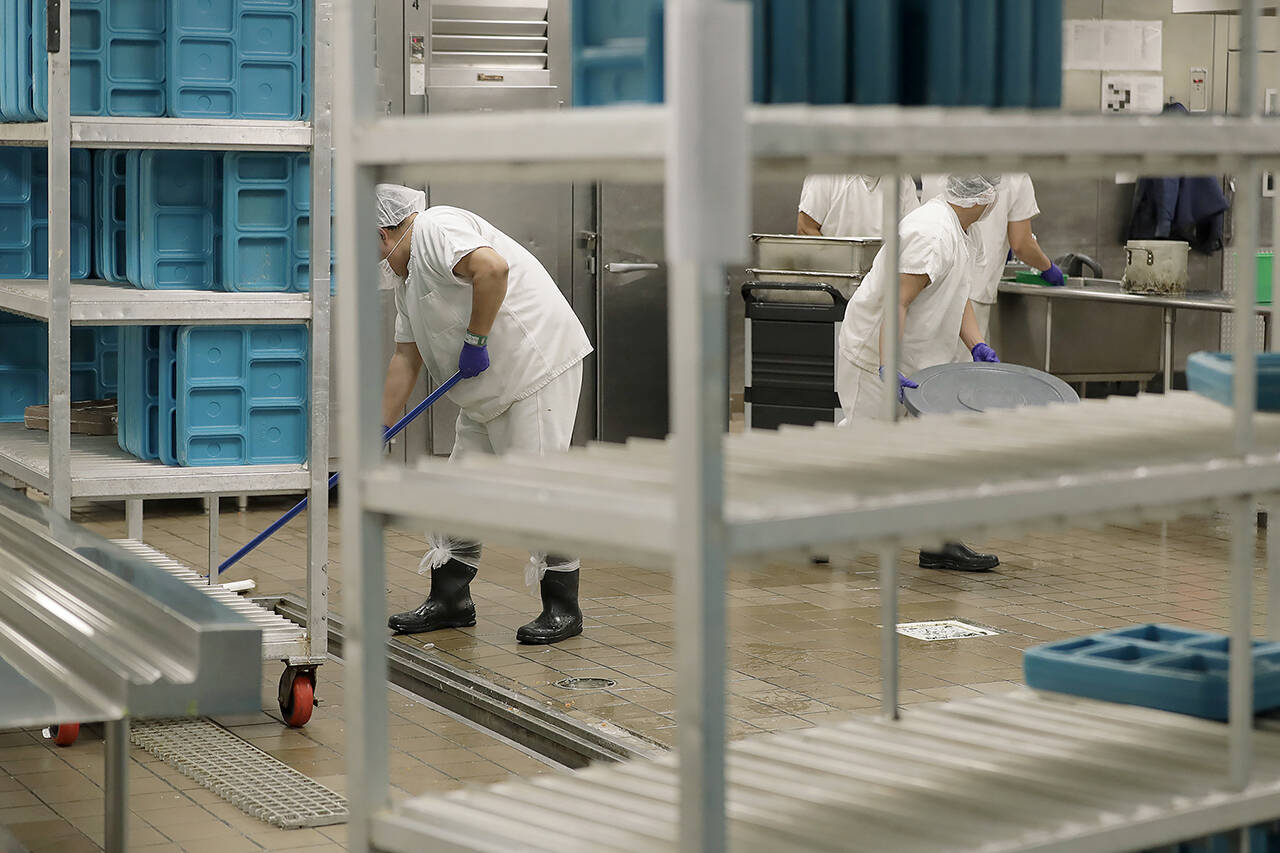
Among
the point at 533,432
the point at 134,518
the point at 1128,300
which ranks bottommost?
the point at 134,518

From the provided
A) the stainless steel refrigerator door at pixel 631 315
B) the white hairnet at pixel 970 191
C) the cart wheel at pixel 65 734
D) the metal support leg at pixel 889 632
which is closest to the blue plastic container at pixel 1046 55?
the metal support leg at pixel 889 632

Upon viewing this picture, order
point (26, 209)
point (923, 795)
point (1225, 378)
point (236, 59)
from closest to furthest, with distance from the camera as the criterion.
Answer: point (923, 795) → point (1225, 378) → point (236, 59) → point (26, 209)

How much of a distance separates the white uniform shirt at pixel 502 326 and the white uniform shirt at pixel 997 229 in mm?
3128

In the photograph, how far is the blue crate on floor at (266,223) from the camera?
473 cm

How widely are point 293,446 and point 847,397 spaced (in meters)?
2.72

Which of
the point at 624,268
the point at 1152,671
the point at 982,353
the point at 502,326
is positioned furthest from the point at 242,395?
the point at 624,268

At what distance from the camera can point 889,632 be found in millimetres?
2789

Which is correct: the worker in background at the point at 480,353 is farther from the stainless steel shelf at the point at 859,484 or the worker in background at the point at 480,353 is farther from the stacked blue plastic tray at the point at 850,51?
the stacked blue plastic tray at the point at 850,51

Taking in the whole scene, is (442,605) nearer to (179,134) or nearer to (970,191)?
(179,134)

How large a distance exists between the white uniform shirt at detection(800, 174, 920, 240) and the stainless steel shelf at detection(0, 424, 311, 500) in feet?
12.9

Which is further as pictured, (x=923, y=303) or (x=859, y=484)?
(x=923, y=303)

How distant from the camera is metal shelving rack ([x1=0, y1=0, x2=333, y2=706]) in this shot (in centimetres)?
437

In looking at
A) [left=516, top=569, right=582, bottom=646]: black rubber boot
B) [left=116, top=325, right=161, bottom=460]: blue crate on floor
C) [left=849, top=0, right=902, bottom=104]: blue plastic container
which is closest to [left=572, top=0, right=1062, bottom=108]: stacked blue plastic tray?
[left=849, top=0, right=902, bottom=104]: blue plastic container

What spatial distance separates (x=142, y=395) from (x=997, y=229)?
499 centimetres
